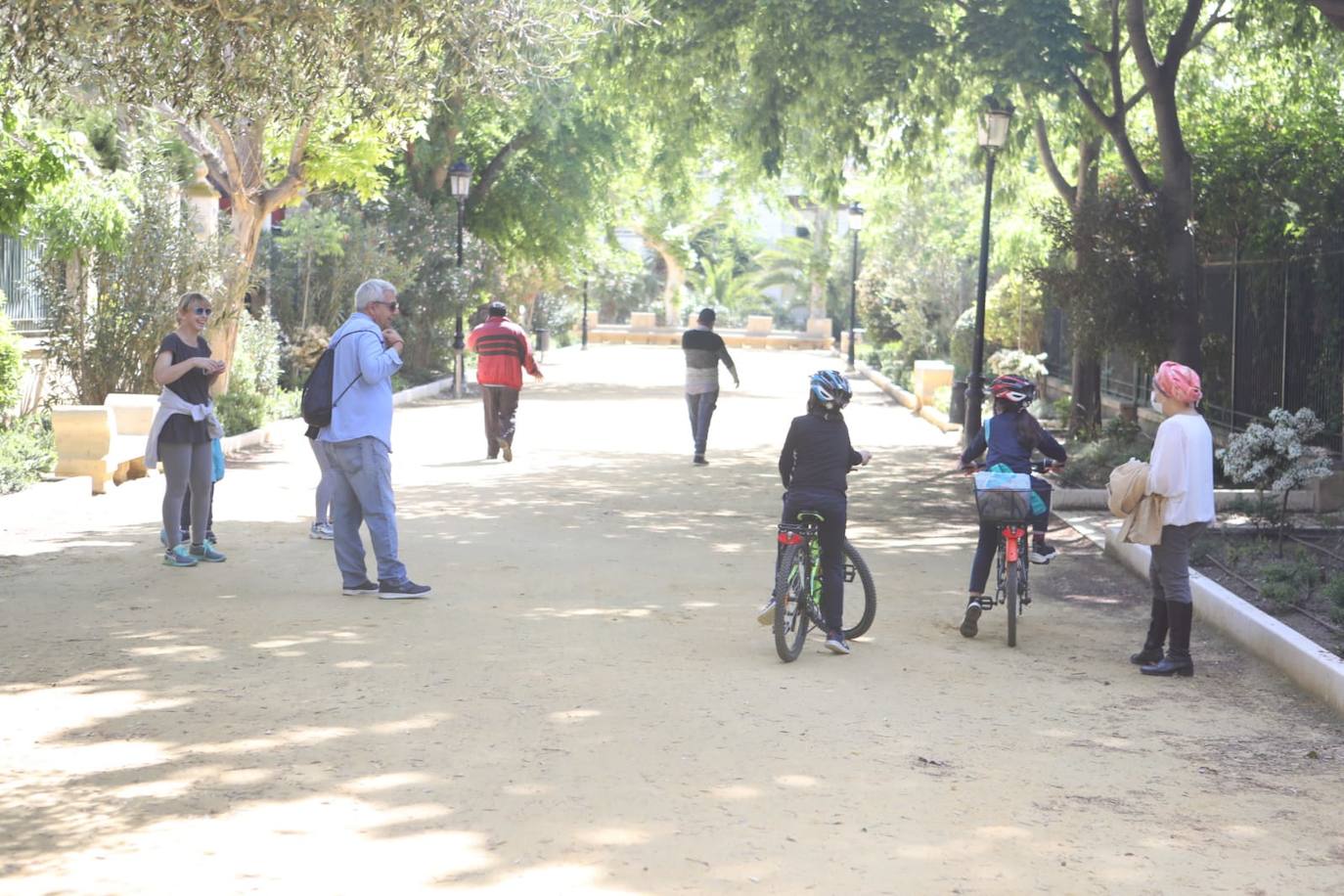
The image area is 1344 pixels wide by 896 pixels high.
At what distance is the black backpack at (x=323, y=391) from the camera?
984 cm

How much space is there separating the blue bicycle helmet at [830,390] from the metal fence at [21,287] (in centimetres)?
1359

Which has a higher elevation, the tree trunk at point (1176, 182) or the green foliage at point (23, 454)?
the tree trunk at point (1176, 182)

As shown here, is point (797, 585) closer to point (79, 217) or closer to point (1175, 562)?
point (1175, 562)

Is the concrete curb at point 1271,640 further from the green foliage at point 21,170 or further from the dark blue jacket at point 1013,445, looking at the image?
the green foliage at point 21,170

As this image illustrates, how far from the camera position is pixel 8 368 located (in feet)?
55.5

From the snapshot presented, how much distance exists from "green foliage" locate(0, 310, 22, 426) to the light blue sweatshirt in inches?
330

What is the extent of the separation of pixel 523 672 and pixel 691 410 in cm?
1091

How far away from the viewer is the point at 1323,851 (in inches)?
219

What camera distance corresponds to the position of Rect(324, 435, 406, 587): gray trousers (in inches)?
387

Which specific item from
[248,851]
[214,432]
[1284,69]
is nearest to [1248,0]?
[1284,69]

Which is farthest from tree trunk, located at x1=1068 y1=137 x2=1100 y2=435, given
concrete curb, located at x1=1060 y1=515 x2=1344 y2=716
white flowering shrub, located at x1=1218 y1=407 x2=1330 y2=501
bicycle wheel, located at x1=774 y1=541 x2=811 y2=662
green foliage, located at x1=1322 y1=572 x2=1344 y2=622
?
bicycle wheel, located at x1=774 y1=541 x2=811 y2=662

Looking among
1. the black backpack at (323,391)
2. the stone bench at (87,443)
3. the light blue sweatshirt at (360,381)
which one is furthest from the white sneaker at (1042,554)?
the stone bench at (87,443)

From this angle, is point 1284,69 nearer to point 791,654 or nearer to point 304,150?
point 304,150

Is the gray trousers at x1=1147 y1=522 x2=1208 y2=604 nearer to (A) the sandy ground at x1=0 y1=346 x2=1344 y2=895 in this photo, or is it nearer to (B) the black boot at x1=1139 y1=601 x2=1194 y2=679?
(B) the black boot at x1=1139 y1=601 x2=1194 y2=679
